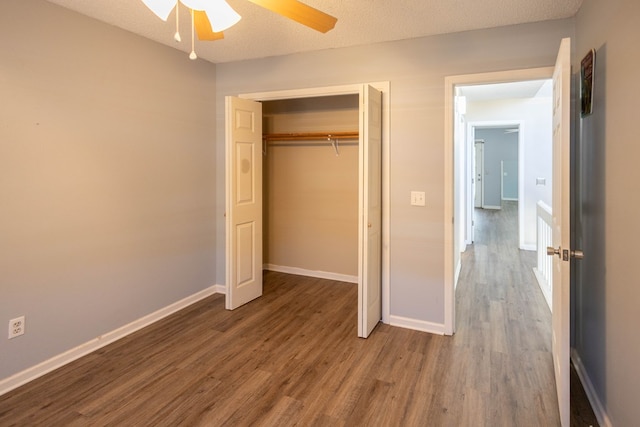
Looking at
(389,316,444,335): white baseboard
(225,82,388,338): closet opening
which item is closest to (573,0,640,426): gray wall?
(389,316,444,335): white baseboard

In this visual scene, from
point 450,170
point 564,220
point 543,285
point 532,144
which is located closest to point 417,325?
point 450,170

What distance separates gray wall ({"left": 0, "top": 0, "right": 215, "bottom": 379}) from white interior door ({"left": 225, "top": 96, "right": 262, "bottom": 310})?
19.3 inches

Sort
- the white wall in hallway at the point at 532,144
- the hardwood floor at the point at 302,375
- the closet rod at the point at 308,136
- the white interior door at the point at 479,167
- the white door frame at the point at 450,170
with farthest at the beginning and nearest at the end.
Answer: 1. the white interior door at the point at 479,167
2. the white wall in hallway at the point at 532,144
3. the closet rod at the point at 308,136
4. the white door frame at the point at 450,170
5. the hardwood floor at the point at 302,375

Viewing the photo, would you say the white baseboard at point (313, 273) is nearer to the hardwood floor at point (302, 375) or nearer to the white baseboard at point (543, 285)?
the hardwood floor at point (302, 375)

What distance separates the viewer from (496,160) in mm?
12477

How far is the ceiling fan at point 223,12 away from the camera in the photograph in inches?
66.0

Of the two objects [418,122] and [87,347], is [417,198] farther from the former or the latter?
[87,347]

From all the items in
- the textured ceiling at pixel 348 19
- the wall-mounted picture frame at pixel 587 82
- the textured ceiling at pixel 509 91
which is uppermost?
the textured ceiling at pixel 509 91

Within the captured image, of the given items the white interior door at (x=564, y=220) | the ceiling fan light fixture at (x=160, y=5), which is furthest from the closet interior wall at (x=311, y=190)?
the ceiling fan light fixture at (x=160, y=5)

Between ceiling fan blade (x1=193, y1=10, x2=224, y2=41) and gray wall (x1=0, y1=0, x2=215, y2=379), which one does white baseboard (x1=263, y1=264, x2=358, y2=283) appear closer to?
gray wall (x1=0, y1=0, x2=215, y2=379)

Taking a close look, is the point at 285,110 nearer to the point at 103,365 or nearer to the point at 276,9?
the point at 276,9

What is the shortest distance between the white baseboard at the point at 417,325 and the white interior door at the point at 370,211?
17 cm

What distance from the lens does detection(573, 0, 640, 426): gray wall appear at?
62.3 inches

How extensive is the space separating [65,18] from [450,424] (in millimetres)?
3547
